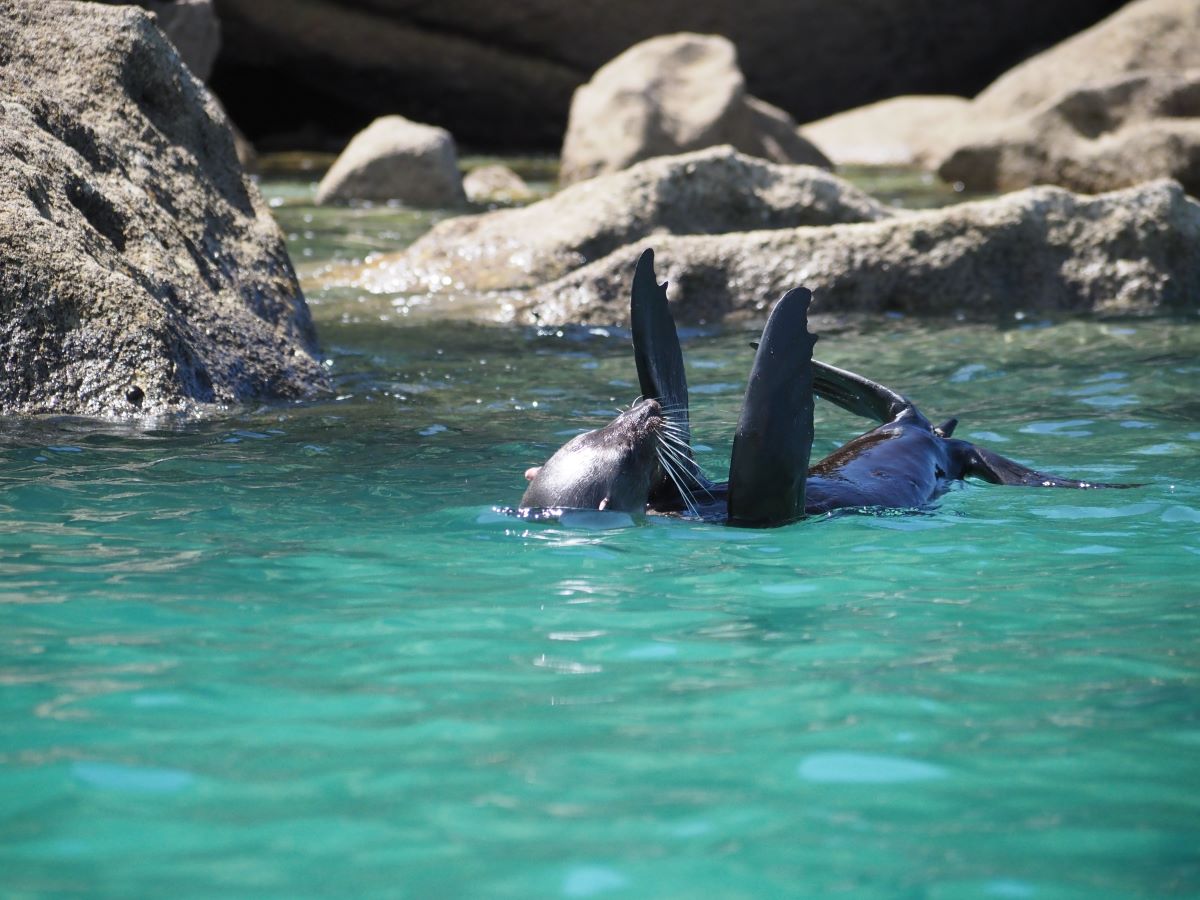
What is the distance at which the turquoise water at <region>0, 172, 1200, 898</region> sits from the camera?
2.39 metres

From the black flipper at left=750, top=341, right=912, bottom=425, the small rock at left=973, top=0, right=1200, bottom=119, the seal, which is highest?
the small rock at left=973, top=0, right=1200, bottom=119

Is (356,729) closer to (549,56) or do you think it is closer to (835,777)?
(835,777)

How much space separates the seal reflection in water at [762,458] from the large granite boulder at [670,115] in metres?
10.4

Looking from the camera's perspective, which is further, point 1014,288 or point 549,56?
point 549,56

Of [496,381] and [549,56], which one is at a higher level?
[549,56]

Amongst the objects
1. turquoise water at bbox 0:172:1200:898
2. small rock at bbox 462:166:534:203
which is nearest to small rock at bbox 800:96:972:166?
small rock at bbox 462:166:534:203

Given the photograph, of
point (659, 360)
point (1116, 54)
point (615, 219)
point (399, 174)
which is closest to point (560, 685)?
point (659, 360)

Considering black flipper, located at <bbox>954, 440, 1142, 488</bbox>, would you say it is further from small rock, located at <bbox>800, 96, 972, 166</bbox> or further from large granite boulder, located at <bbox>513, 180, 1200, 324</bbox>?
small rock, located at <bbox>800, 96, 972, 166</bbox>

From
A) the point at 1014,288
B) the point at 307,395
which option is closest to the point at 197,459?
the point at 307,395

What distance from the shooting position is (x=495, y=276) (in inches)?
396

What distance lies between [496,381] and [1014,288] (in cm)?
374

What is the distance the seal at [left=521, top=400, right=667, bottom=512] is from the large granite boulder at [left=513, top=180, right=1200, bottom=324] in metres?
4.26

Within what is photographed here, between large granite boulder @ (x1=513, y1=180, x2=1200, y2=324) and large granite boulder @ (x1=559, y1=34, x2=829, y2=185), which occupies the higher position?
large granite boulder @ (x1=559, y1=34, x2=829, y2=185)

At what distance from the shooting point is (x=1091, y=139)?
15.6 meters
